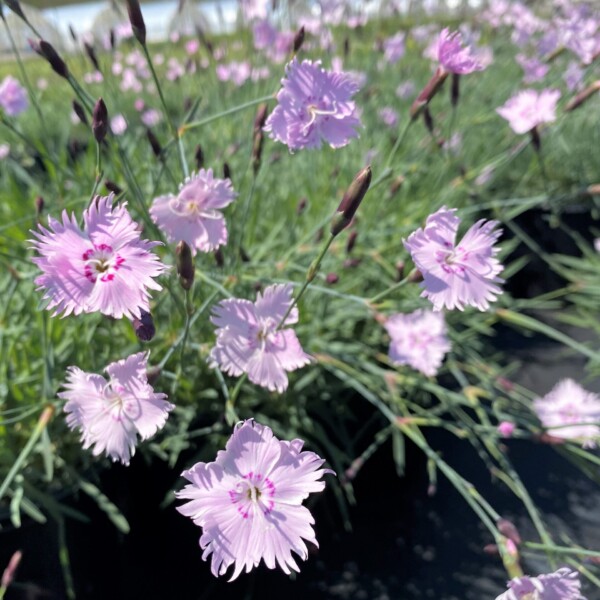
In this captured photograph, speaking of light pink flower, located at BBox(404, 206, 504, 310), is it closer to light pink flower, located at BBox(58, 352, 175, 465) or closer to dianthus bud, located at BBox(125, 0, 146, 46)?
light pink flower, located at BBox(58, 352, 175, 465)

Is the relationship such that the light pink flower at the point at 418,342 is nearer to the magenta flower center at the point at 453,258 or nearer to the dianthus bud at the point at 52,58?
the magenta flower center at the point at 453,258

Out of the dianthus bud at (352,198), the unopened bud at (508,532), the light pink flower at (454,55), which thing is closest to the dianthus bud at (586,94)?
the light pink flower at (454,55)

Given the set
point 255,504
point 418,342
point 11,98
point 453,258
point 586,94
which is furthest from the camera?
point 11,98

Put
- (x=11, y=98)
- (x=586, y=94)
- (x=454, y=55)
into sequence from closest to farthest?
(x=454, y=55)
(x=586, y=94)
(x=11, y=98)

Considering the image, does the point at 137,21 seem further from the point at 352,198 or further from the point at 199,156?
the point at 352,198

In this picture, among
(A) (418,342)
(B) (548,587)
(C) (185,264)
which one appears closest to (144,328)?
(C) (185,264)

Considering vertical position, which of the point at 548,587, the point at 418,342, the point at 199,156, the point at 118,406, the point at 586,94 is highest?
the point at 586,94
